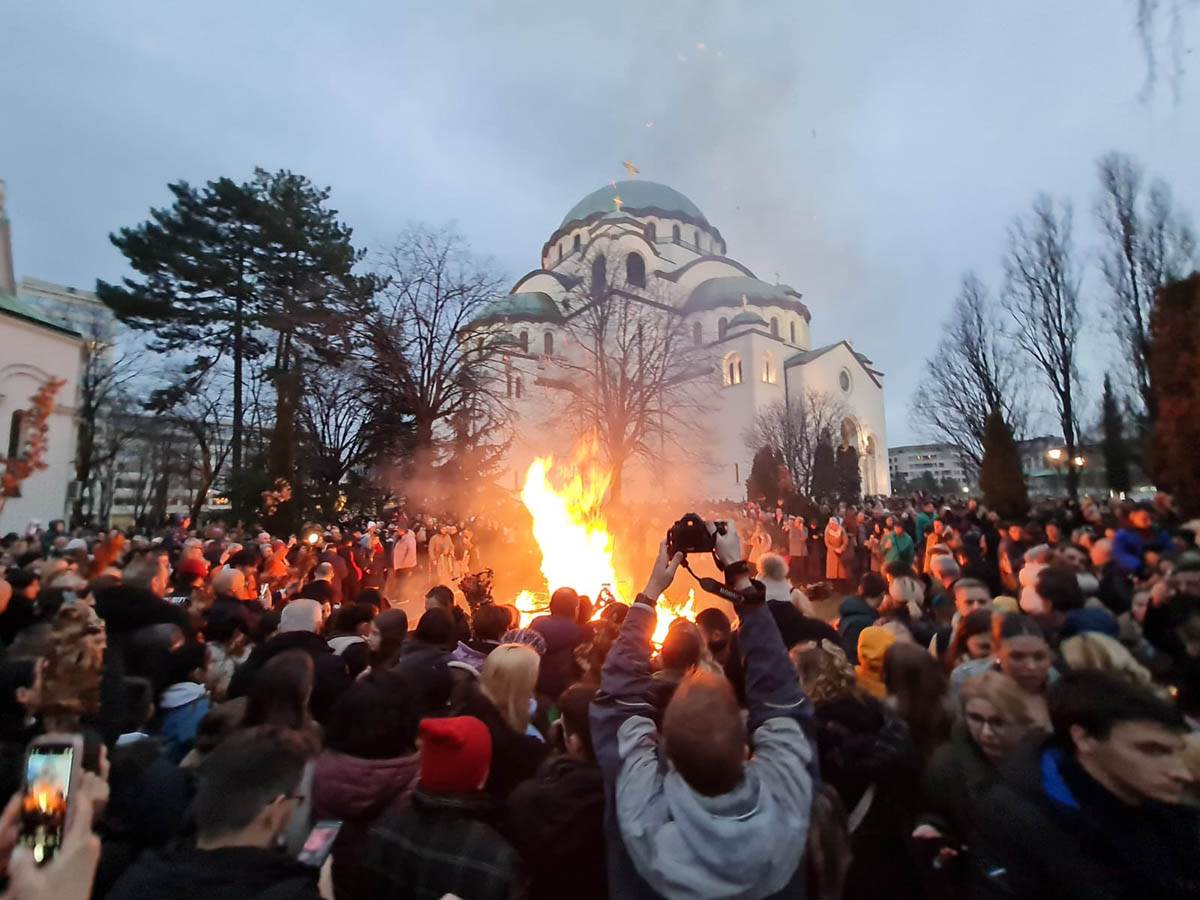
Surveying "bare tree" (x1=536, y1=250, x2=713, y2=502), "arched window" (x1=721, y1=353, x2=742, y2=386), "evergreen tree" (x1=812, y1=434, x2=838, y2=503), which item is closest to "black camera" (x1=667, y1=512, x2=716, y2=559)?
"bare tree" (x1=536, y1=250, x2=713, y2=502)

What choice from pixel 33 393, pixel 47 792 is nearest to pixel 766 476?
pixel 33 393

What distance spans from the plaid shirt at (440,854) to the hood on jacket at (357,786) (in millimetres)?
522

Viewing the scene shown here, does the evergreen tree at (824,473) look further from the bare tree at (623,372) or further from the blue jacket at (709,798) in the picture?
the blue jacket at (709,798)

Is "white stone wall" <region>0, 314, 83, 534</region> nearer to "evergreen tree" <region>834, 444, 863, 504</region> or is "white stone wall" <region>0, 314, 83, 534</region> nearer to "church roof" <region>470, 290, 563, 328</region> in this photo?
"church roof" <region>470, 290, 563, 328</region>

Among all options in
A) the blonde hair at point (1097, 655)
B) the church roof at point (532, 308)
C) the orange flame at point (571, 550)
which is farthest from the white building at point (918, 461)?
the blonde hair at point (1097, 655)

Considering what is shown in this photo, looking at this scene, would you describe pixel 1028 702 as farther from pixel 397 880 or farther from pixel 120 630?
pixel 120 630

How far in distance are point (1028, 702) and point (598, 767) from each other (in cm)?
171

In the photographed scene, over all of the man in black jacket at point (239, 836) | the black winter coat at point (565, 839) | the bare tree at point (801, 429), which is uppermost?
the bare tree at point (801, 429)

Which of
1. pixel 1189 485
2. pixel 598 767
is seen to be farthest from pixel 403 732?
pixel 1189 485

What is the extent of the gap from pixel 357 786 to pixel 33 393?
30.3 m

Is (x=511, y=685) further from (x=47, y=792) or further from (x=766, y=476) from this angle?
(x=766, y=476)

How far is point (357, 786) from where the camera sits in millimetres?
2670

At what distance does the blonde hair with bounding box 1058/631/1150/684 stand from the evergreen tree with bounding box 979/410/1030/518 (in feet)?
64.1

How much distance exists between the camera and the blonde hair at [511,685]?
3.00 m
